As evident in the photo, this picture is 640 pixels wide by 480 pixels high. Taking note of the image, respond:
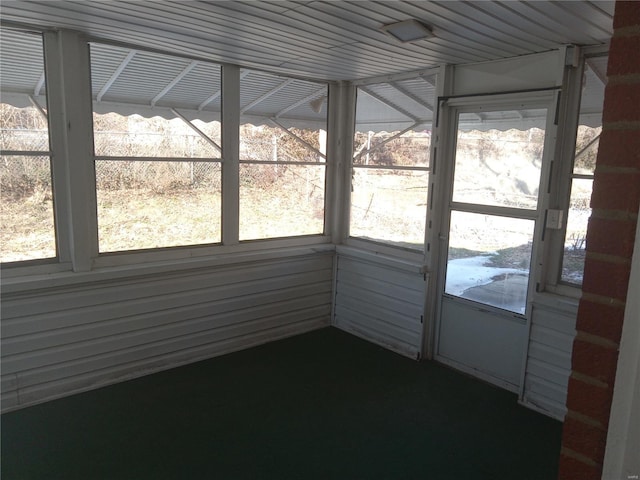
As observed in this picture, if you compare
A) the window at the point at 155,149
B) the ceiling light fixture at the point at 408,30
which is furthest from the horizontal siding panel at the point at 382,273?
the ceiling light fixture at the point at 408,30

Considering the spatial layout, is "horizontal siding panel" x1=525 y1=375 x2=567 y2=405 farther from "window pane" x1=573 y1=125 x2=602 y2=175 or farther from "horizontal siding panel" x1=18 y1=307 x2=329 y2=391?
"horizontal siding panel" x1=18 y1=307 x2=329 y2=391

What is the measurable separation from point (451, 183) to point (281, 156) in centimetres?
169

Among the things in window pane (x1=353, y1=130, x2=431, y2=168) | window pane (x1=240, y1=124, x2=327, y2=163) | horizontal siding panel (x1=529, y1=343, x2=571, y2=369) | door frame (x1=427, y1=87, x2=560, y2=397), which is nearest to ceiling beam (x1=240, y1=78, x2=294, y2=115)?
window pane (x1=240, y1=124, x2=327, y2=163)

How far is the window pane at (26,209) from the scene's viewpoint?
129 inches

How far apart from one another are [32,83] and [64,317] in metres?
1.67

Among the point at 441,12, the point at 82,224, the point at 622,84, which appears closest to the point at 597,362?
the point at 622,84

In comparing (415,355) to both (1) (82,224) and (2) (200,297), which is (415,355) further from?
(1) (82,224)

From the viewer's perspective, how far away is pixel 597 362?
82 cm

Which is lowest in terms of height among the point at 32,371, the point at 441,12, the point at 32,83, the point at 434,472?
the point at 434,472

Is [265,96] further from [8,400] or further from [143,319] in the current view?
[8,400]

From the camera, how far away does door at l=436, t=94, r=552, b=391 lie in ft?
12.0

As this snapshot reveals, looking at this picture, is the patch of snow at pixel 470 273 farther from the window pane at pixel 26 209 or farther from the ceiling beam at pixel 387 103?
the window pane at pixel 26 209

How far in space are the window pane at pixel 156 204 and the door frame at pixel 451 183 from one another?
6.50ft

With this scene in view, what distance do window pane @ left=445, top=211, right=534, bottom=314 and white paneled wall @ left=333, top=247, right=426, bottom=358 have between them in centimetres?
38
